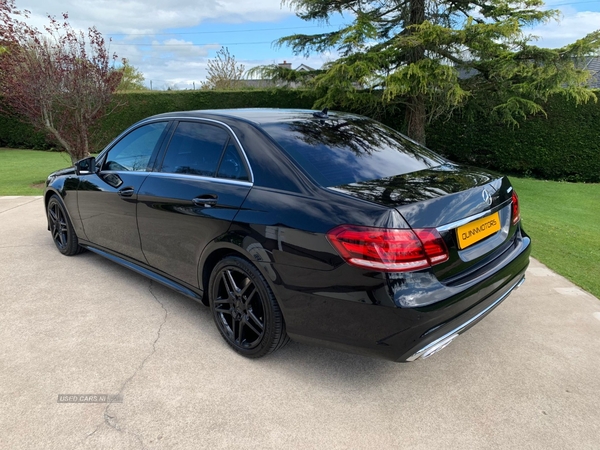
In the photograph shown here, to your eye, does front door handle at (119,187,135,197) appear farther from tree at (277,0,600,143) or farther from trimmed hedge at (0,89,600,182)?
trimmed hedge at (0,89,600,182)

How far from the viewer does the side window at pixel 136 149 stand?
3449 millimetres

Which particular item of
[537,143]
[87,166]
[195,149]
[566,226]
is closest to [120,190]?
[87,166]

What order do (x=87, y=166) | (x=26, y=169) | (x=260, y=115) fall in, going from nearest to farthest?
(x=260, y=115) < (x=87, y=166) < (x=26, y=169)

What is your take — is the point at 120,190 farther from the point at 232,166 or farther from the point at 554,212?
the point at 554,212

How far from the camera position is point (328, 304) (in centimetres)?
219

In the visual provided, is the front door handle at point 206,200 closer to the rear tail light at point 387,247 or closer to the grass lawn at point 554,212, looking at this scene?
the rear tail light at point 387,247

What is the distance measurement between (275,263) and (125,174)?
1939mm

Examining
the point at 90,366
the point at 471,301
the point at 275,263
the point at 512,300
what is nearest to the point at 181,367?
the point at 90,366

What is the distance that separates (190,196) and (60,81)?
8669 millimetres

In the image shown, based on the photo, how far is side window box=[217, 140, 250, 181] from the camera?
8.76ft

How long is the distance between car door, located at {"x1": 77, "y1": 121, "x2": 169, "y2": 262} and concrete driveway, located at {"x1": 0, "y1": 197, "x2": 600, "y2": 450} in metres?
0.57

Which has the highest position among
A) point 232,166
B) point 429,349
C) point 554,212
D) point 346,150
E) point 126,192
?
point 346,150

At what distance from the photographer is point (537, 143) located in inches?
506

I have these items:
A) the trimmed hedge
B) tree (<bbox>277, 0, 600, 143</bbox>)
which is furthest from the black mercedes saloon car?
the trimmed hedge
